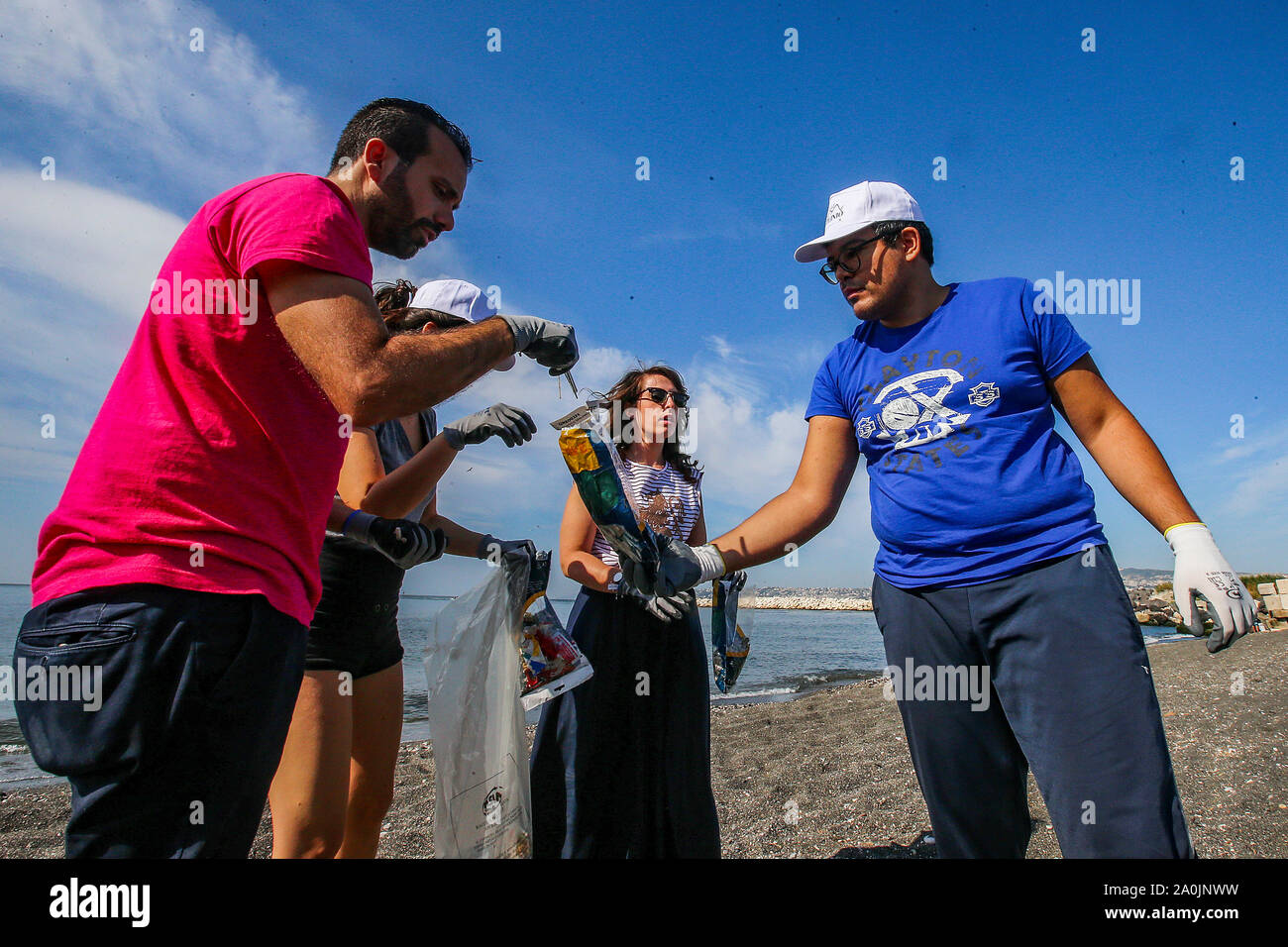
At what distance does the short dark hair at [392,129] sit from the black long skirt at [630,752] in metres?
1.73

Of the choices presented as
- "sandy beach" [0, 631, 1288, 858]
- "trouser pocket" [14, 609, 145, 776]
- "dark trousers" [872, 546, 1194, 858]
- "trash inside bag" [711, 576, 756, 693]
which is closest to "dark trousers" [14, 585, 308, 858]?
"trouser pocket" [14, 609, 145, 776]

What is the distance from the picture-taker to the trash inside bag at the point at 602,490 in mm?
2057

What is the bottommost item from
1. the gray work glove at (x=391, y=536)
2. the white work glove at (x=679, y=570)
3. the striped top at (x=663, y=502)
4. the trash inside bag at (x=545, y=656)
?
the trash inside bag at (x=545, y=656)

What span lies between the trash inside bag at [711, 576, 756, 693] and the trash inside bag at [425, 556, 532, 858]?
2.85ft

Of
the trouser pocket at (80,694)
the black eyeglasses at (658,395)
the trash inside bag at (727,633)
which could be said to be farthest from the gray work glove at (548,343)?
the trash inside bag at (727,633)

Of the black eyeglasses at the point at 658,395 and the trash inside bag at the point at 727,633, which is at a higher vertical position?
the black eyeglasses at the point at 658,395

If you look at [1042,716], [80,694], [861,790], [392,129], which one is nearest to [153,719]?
[80,694]

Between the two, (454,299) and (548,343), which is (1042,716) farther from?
(454,299)

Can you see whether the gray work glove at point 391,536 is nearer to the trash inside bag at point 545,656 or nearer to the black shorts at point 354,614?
the black shorts at point 354,614

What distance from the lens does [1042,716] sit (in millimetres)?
1715

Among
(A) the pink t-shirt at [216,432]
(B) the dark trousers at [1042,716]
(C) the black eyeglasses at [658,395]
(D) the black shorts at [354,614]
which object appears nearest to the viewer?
(A) the pink t-shirt at [216,432]

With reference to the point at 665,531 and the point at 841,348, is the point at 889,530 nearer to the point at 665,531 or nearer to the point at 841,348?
the point at 841,348

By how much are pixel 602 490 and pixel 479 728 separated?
93cm
